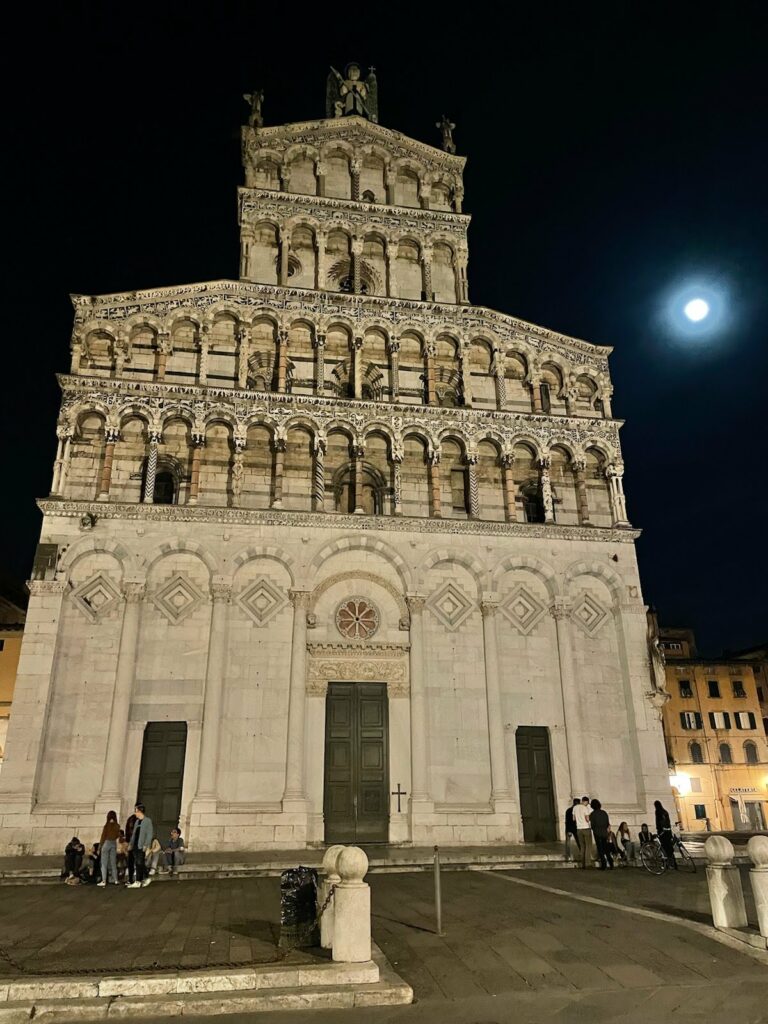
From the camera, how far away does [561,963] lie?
310 inches

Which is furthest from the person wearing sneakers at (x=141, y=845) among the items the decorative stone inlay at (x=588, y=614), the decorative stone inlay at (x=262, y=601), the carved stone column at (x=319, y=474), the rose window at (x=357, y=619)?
the decorative stone inlay at (x=588, y=614)

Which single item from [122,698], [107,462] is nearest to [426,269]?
[107,462]

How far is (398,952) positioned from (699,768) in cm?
4612

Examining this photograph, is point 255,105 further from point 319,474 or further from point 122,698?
point 122,698

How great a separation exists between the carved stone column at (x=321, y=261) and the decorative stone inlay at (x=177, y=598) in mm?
11964

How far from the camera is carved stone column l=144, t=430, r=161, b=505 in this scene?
2077 centimetres

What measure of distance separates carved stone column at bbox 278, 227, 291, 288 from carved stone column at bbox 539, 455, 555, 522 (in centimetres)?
1114

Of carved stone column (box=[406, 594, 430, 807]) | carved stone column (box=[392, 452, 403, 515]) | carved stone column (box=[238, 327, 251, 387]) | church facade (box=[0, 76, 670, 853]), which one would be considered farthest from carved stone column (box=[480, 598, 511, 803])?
carved stone column (box=[238, 327, 251, 387])

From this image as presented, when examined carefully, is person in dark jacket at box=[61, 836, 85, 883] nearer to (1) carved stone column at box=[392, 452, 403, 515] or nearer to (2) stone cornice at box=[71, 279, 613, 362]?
(1) carved stone column at box=[392, 452, 403, 515]

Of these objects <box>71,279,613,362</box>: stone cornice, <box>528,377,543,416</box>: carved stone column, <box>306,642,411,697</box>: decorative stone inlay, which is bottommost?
<box>306,642,411,697</box>: decorative stone inlay

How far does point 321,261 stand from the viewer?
25312 millimetres

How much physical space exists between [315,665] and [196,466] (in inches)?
287

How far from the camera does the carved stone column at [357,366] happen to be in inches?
909

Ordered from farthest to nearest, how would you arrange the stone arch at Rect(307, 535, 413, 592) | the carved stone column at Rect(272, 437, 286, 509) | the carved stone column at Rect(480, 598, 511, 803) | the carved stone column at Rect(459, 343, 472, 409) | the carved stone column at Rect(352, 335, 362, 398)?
the carved stone column at Rect(459, 343, 472, 409) → the carved stone column at Rect(352, 335, 362, 398) → the carved stone column at Rect(272, 437, 286, 509) → the stone arch at Rect(307, 535, 413, 592) → the carved stone column at Rect(480, 598, 511, 803)
